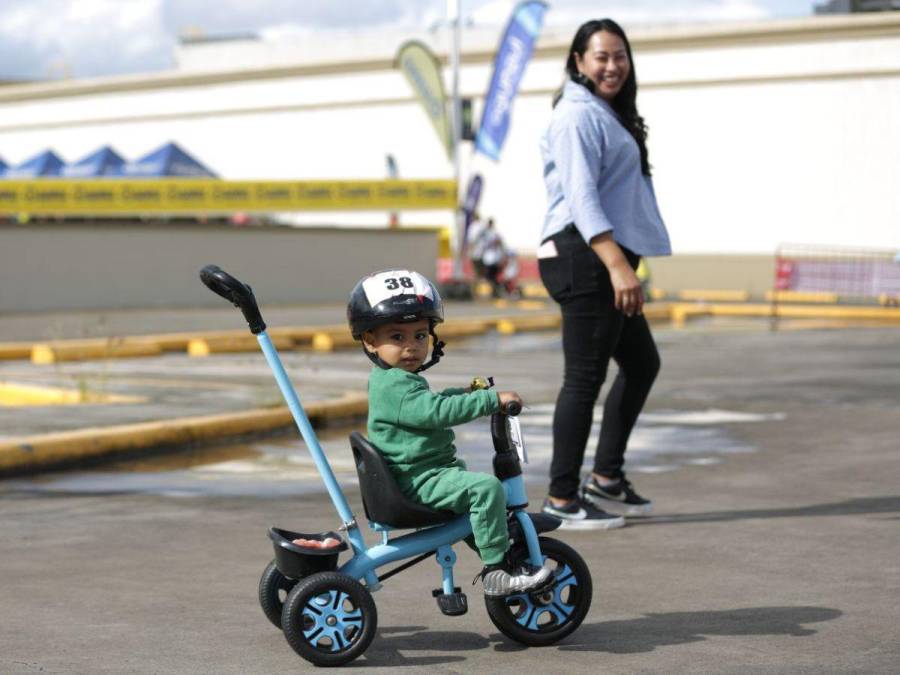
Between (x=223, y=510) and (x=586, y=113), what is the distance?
233 cm

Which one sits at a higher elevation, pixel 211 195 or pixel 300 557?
pixel 211 195

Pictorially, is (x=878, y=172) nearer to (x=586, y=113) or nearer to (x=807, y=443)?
(x=807, y=443)

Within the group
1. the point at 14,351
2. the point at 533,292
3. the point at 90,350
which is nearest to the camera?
the point at 14,351

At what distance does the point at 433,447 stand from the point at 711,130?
3675 cm

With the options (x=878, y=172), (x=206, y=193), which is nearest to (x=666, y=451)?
(x=206, y=193)

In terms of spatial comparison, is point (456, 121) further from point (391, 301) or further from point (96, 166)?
point (391, 301)

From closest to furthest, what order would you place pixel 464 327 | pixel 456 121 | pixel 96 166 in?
1. pixel 464 327
2. pixel 456 121
3. pixel 96 166

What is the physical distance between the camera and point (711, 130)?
4053 cm

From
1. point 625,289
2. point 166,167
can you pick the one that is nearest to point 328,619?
point 625,289

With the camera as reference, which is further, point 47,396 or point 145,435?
point 47,396

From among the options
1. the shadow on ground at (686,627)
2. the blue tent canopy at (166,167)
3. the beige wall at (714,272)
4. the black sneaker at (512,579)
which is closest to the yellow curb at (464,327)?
the blue tent canopy at (166,167)

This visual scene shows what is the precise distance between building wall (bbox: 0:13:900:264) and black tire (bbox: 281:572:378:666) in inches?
1391

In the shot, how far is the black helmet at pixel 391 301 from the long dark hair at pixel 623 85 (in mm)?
2285

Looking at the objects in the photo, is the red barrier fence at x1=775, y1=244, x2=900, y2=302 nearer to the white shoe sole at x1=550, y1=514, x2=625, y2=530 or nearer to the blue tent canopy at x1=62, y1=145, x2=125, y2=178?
the blue tent canopy at x1=62, y1=145, x2=125, y2=178
